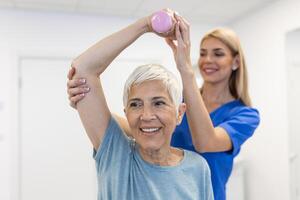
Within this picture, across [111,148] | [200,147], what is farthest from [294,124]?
[111,148]

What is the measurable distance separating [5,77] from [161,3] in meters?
1.54

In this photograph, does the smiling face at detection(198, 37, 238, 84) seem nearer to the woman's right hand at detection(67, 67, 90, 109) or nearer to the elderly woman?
the elderly woman

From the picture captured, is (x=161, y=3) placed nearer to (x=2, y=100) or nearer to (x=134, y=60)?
(x=134, y=60)

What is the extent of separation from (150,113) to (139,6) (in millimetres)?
2152

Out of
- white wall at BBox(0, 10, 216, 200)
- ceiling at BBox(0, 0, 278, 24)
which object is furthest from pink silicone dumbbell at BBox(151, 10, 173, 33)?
white wall at BBox(0, 10, 216, 200)

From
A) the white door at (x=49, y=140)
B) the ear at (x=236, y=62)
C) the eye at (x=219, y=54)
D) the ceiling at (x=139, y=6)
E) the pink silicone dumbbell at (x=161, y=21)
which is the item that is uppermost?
the ceiling at (x=139, y=6)

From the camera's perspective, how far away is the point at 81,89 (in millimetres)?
798

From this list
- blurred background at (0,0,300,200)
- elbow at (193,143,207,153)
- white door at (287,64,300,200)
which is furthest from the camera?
blurred background at (0,0,300,200)

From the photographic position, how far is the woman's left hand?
0.85 meters

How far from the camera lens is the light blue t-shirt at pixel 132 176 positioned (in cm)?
80

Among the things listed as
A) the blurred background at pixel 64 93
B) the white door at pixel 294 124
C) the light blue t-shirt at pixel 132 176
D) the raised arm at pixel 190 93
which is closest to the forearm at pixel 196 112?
the raised arm at pixel 190 93

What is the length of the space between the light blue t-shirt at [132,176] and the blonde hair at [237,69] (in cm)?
49

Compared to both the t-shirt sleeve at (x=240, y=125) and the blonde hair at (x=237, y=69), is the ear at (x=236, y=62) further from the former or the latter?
the t-shirt sleeve at (x=240, y=125)

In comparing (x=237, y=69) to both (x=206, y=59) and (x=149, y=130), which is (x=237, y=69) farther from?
(x=149, y=130)
